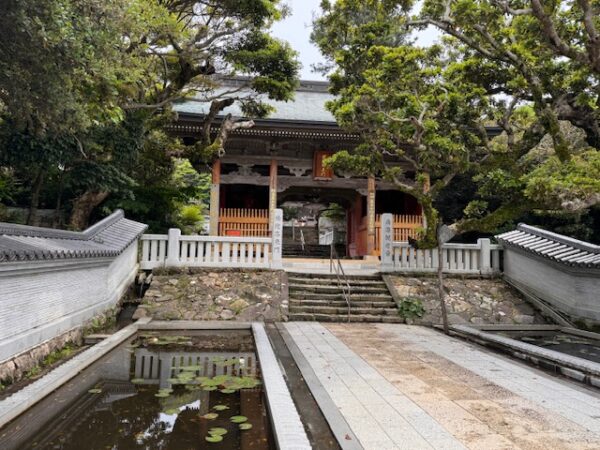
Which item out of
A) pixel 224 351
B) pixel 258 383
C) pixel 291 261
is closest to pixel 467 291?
pixel 291 261

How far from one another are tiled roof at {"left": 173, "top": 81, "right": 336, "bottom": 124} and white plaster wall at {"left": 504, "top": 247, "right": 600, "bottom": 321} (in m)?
7.65

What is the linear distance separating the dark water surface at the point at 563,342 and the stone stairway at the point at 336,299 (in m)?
2.60

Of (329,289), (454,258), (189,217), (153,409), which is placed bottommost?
(153,409)

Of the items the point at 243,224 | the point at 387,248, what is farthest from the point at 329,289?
the point at 243,224

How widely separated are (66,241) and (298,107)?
44.8 feet

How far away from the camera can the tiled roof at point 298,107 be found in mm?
16719

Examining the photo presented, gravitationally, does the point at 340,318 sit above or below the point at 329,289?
below

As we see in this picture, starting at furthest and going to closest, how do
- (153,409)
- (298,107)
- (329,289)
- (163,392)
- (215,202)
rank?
1. (298,107)
2. (215,202)
3. (329,289)
4. (163,392)
5. (153,409)

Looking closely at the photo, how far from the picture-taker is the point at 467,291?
10859 mm

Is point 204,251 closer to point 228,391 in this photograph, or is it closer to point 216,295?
point 216,295

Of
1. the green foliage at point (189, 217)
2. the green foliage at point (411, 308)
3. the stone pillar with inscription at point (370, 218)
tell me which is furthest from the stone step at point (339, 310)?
the green foliage at point (189, 217)

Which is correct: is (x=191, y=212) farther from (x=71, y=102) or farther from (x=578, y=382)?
(x=578, y=382)

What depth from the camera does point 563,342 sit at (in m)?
7.65

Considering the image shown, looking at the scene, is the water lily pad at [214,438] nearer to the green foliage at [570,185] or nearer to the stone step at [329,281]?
the green foliage at [570,185]
